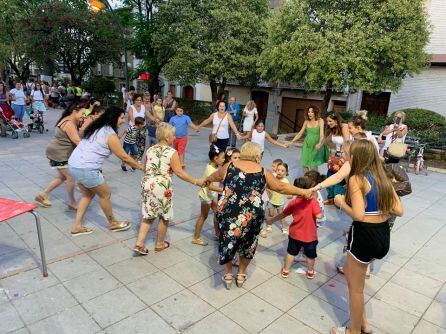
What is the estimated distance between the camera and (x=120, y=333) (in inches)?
110

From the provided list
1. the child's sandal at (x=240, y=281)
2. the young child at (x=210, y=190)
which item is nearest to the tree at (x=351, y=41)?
the young child at (x=210, y=190)

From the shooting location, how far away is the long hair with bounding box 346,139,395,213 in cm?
253

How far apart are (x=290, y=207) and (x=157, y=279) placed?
5.31 feet

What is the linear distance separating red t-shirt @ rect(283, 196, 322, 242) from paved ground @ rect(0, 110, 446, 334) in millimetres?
555

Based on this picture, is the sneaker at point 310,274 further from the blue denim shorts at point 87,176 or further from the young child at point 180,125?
the young child at point 180,125

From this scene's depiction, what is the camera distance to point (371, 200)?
101 inches

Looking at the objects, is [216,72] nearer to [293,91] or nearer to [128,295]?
[293,91]

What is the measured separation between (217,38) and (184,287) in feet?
46.8

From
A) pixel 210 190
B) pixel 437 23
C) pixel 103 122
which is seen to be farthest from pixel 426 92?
pixel 103 122

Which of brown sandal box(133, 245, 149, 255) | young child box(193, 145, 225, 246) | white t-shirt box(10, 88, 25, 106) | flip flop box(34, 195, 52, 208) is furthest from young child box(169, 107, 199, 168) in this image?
white t-shirt box(10, 88, 25, 106)

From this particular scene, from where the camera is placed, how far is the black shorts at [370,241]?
2588 mm

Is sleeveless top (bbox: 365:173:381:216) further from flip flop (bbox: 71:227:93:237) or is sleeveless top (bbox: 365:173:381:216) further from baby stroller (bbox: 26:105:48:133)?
baby stroller (bbox: 26:105:48:133)

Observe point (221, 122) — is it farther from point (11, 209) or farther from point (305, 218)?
point (11, 209)

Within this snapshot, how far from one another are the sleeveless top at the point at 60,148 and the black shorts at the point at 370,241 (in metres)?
4.18
